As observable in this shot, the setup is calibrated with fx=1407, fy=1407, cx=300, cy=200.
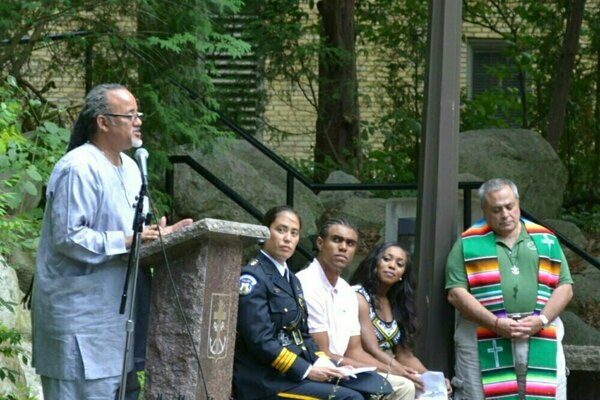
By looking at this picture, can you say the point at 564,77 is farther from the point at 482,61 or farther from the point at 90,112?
the point at 90,112

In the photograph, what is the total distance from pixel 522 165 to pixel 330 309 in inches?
254

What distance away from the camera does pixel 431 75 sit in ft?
27.0

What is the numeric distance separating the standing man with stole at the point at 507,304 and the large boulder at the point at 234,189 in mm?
3235

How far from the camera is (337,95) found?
48.7 ft

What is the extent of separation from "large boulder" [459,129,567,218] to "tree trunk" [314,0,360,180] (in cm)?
169

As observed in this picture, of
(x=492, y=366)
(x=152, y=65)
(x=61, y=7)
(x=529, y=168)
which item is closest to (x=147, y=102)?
(x=152, y=65)

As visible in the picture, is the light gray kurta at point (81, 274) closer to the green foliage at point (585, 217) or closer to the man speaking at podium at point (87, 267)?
the man speaking at podium at point (87, 267)

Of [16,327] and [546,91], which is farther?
[546,91]

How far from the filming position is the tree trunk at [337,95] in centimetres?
1489

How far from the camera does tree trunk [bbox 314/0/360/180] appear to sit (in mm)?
14891

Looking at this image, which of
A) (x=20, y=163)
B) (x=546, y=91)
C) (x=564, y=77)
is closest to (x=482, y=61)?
(x=546, y=91)

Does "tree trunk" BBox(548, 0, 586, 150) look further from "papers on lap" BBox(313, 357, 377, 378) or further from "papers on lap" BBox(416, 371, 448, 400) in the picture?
"papers on lap" BBox(313, 357, 377, 378)

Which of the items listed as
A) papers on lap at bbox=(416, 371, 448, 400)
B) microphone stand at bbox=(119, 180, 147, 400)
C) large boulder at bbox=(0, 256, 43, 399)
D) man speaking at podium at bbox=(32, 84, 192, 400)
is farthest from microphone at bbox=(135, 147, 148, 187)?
papers on lap at bbox=(416, 371, 448, 400)

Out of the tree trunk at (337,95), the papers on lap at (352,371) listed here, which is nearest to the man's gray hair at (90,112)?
the papers on lap at (352,371)
